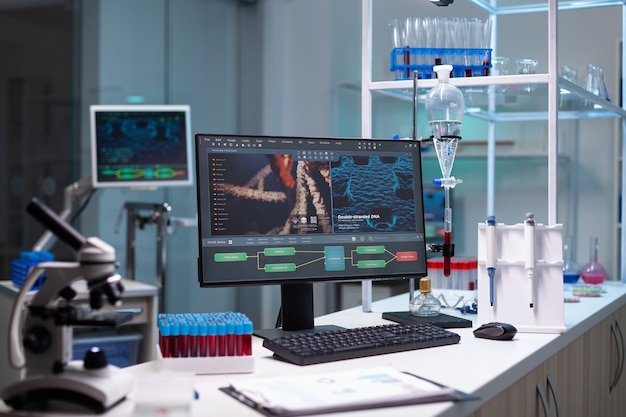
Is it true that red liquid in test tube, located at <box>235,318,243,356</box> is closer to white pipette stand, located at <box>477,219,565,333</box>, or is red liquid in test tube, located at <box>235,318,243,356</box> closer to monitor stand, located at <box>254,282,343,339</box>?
monitor stand, located at <box>254,282,343,339</box>

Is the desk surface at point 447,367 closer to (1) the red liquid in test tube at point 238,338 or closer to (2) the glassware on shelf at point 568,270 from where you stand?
(1) the red liquid in test tube at point 238,338

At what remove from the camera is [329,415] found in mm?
1229

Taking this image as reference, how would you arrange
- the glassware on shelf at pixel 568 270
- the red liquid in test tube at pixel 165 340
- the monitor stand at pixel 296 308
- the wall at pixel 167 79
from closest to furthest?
the red liquid in test tube at pixel 165 340
the monitor stand at pixel 296 308
the glassware on shelf at pixel 568 270
the wall at pixel 167 79

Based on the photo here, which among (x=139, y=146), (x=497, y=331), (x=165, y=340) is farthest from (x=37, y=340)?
(x=139, y=146)

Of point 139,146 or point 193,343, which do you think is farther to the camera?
point 139,146

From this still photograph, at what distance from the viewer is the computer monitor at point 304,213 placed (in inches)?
71.1

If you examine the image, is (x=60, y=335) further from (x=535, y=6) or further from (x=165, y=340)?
(x=535, y=6)

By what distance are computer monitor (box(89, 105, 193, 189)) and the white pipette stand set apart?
2116 millimetres

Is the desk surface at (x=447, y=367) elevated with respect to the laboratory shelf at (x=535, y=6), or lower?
lower

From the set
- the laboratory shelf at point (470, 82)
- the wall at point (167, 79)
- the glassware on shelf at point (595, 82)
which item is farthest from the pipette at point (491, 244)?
the wall at point (167, 79)

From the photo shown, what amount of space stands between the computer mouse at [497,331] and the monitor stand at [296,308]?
0.39m

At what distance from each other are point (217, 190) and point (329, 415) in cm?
71

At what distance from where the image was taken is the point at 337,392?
1312mm

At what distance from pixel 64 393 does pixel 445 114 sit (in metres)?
1.34
